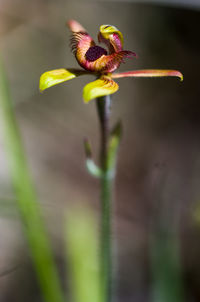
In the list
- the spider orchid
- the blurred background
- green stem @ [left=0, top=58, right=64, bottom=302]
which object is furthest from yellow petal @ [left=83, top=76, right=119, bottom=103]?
the blurred background

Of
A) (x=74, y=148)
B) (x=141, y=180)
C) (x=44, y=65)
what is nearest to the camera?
(x=141, y=180)

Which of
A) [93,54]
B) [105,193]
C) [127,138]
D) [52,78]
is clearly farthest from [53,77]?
[127,138]

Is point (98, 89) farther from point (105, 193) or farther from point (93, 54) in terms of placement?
point (105, 193)

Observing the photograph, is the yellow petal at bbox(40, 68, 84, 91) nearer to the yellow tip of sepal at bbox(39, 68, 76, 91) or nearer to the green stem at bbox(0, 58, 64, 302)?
the yellow tip of sepal at bbox(39, 68, 76, 91)

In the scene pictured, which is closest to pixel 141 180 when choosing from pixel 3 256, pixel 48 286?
pixel 3 256

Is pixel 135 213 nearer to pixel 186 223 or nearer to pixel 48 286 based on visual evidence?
pixel 186 223
